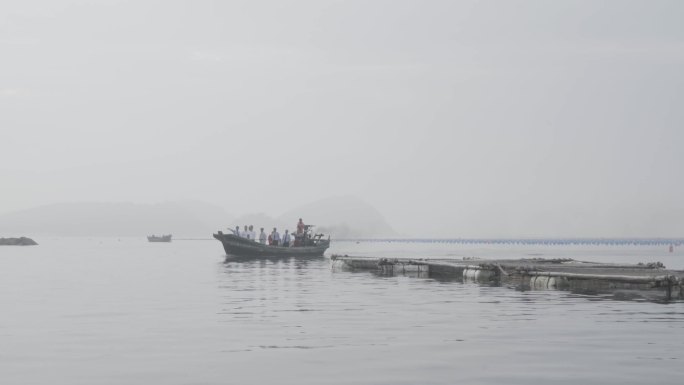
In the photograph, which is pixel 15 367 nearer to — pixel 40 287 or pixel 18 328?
pixel 18 328

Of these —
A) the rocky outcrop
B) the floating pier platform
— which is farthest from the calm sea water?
the rocky outcrop

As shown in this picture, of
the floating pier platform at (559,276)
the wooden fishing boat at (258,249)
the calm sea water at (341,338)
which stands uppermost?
the wooden fishing boat at (258,249)

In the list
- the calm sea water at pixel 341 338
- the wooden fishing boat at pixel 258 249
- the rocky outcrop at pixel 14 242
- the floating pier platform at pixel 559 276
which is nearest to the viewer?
the calm sea water at pixel 341 338

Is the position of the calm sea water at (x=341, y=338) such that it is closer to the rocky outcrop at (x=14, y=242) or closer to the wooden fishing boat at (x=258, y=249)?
the wooden fishing boat at (x=258, y=249)

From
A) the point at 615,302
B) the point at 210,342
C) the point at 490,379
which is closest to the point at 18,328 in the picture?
the point at 210,342

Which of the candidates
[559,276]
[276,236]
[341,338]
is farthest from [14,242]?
[341,338]

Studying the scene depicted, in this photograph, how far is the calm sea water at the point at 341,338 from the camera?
13.8 m

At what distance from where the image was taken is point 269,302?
28.4 m

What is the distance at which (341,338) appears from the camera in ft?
60.2

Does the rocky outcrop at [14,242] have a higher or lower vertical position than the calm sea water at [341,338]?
higher

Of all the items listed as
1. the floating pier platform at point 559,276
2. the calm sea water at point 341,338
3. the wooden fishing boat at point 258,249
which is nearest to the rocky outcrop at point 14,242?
the wooden fishing boat at point 258,249

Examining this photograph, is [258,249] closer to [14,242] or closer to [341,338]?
[341,338]

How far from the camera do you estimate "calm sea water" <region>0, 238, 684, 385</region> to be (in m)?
13.8

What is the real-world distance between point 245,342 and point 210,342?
2.46ft
